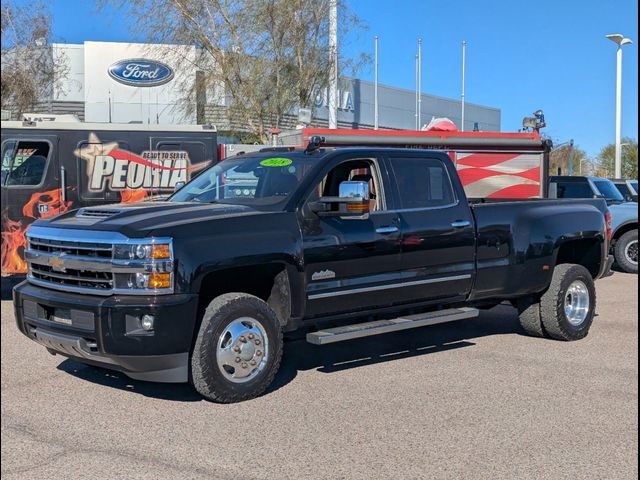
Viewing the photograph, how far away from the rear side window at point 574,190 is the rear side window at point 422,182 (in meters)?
8.86

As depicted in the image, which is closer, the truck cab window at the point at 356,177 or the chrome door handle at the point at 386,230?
the chrome door handle at the point at 386,230

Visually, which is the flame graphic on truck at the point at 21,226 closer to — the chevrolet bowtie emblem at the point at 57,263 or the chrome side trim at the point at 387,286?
the chevrolet bowtie emblem at the point at 57,263

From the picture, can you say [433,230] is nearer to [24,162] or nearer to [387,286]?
[387,286]

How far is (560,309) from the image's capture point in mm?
7605

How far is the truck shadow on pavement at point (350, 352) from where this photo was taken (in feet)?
19.2

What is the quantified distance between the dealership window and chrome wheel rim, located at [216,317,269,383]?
5.78 metres

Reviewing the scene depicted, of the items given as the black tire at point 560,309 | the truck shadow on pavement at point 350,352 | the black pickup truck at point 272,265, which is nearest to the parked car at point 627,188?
the truck shadow on pavement at point 350,352

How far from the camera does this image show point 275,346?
5.54 m

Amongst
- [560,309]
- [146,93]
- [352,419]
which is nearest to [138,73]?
[146,93]

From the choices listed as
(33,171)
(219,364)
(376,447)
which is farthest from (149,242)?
(33,171)

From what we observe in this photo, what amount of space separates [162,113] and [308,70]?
996cm

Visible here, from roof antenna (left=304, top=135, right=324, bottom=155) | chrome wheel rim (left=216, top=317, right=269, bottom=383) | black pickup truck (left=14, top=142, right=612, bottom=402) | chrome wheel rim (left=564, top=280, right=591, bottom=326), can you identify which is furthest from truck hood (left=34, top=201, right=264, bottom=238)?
chrome wheel rim (left=564, top=280, right=591, bottom=326)

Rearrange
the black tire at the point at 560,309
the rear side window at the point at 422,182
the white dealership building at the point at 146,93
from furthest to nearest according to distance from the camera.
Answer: the white dealership building at the point at 146,93
the black tire at the point at 560,309
the rear side window at the point at 422,182

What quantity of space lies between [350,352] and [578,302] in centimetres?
264
